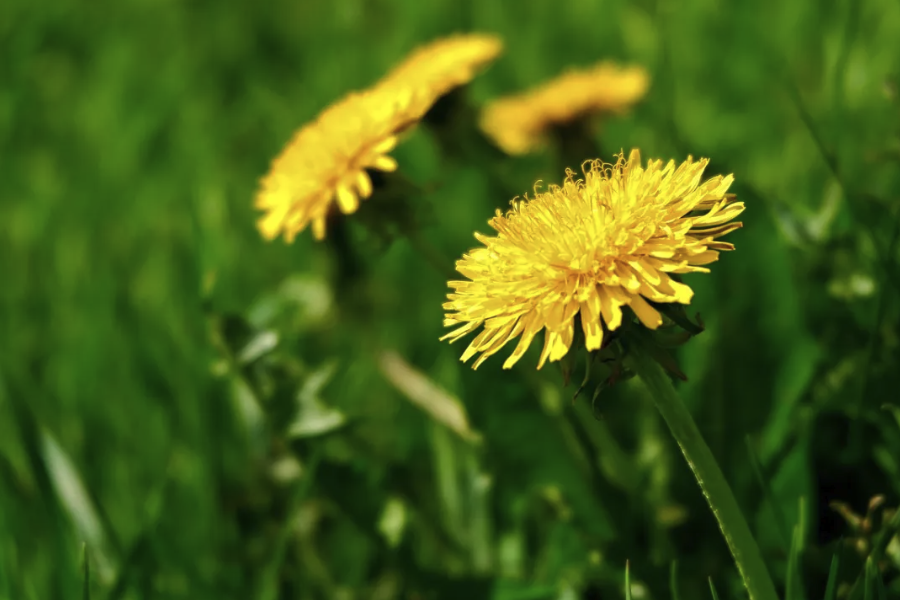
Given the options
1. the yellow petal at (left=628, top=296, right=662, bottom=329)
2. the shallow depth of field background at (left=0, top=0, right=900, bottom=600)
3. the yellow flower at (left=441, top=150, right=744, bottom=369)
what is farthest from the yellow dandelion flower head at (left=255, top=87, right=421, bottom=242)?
the yellow petal at (left=628, top=296, right=662, bottom=329)

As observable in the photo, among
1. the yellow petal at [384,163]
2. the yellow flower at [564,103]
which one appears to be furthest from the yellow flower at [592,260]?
the yellow flower at [564,103]

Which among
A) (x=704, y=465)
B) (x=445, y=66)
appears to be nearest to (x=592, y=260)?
(x=704, y=465)

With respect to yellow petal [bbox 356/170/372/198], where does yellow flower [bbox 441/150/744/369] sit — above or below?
below

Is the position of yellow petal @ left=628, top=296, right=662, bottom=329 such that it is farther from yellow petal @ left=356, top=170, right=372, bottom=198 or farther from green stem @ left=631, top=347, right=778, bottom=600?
yellow petal @ left=356, top=170, right=372, bottom=198

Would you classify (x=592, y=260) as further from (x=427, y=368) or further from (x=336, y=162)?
(x=427, y=368)

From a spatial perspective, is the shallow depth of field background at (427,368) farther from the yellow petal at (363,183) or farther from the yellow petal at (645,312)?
the yellow petal at (645,312)
